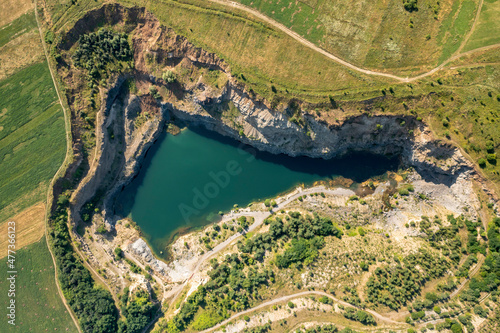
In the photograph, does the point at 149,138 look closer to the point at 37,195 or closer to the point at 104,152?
the point at 104,152

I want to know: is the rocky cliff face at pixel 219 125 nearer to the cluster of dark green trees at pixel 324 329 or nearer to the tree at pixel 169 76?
the tree at pixel 169 76

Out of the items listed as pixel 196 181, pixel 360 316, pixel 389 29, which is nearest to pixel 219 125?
pixel 196 181

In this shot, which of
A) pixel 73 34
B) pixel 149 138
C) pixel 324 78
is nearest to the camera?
pixel 324 78

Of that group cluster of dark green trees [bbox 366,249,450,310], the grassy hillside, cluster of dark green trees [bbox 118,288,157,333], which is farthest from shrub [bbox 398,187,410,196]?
cluster of dark green trees [bbox 118,288,157,333]

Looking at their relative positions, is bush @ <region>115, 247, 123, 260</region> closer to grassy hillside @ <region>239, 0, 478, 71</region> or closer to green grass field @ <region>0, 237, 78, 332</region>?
green grass field @ <region>0, 237, 78, 332</region>

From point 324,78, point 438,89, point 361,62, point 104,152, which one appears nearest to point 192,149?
point 104,152
